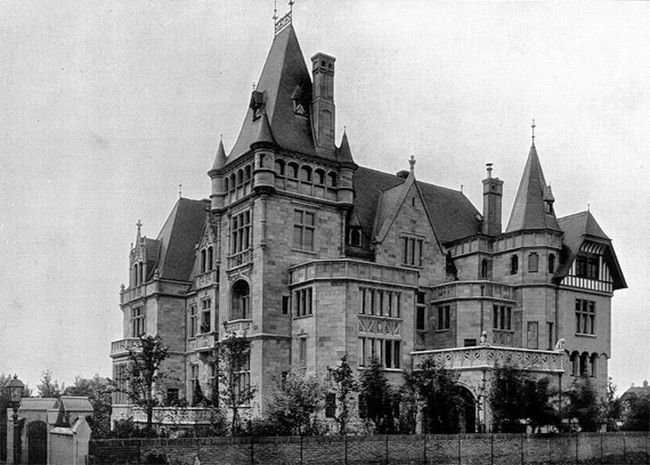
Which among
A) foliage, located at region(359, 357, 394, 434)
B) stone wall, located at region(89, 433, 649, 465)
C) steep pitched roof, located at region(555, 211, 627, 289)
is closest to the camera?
stone wall, located at region(89, 433, 649, 465)

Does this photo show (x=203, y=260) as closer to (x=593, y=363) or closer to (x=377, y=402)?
(x=377, y=402)

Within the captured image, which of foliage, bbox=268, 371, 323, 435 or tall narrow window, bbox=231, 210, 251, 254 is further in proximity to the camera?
tall narrow window, bbox=231, 210, 251, 254

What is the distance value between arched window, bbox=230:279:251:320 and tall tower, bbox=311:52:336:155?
28.9ft

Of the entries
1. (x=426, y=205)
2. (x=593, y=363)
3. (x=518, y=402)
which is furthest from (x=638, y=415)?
(x=426, y=205)

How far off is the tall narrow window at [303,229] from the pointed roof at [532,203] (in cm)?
1279

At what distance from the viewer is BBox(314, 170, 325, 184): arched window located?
45.0 metres

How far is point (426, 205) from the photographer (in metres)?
51.9

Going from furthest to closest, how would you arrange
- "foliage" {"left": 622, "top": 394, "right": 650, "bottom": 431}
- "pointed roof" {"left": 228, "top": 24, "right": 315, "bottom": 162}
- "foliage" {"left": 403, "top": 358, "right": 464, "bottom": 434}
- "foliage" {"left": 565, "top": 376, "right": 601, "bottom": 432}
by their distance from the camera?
"pointed roof" {"left": 228, "top": 24, "right": 315, "bottom": 162}, "foliage" {"left": 622, "top": 394, "right": 650, "bottom": 431}, "foliage" {"left": 565, "top": 376, "right": 601, "bottom": 432}, "foliage" {"left": 403, "top": 358, "right": 464, "bottom": 434}

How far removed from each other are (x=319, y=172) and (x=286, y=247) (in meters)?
4.91

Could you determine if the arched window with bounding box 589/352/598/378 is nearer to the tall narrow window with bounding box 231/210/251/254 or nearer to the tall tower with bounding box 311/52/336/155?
the tall tower with bounding box 311/52/336/155

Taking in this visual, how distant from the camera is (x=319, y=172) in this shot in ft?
148

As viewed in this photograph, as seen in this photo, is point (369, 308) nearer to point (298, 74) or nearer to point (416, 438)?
point (416, 438)

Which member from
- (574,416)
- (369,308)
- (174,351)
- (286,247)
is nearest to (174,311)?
(174,351)

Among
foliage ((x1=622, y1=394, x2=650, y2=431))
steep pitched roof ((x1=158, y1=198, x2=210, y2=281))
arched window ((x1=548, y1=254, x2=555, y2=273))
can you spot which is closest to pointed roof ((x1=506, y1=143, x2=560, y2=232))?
arched window ((x1=548, y1=254, x2=555, y2=273))
